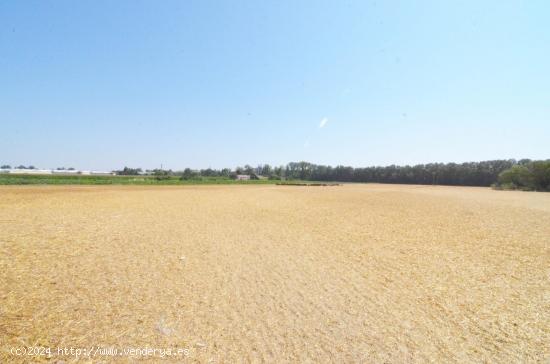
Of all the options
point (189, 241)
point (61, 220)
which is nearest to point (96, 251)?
point (189, 241)

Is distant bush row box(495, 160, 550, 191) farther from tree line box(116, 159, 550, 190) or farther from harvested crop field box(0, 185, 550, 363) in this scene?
harvested crop field box(0, 185, 550, 363)

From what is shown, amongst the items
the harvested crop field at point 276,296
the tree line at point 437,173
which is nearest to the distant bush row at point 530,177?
the tree line at point 437,173

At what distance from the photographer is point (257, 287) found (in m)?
6.08

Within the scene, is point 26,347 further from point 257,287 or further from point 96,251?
point 96,251

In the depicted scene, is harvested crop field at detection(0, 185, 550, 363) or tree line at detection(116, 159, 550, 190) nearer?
harvested crop field at detection(0, 185, 550, 363)

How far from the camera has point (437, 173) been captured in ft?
355

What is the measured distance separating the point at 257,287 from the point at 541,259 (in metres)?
9.66

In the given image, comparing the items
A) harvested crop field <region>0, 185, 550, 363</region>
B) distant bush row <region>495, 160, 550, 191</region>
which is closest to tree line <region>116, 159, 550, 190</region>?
distant bush row <region>495, 160, 550, 191</region>

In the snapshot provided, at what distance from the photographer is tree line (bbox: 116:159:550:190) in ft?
187

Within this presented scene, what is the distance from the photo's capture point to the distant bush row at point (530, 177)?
53.4m

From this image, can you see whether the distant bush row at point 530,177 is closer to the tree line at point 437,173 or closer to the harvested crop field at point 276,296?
the tree line at point 437,173

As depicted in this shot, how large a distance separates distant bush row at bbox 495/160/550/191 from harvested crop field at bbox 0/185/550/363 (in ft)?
199

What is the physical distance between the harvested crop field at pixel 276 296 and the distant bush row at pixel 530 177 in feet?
199

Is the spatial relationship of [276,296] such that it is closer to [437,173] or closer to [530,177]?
[530,177]
